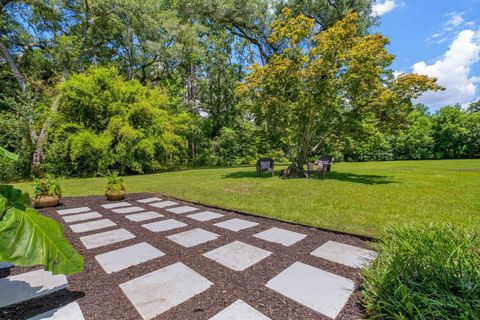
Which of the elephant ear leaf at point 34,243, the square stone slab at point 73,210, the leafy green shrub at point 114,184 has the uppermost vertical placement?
the elephant ear leaf at point 34,243

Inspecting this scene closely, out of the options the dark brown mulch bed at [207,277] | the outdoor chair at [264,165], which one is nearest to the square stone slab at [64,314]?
the dark brown mulch bed at [207,277]

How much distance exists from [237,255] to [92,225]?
98.8 inches

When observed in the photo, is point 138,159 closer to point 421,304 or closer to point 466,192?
point 421,304

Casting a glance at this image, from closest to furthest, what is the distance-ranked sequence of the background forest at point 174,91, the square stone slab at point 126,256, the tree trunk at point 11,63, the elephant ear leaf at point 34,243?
the elephant ear leaf at point 34,243 → the square stone slab at point 126,256 → the background forest at point 174,91 → the tree trunk at point 11,63

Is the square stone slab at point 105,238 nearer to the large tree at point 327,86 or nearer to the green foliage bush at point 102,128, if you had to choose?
the large tree at point 327,86

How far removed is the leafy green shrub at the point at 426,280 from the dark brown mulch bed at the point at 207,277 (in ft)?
0.65

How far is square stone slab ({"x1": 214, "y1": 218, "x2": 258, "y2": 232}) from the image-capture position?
324 centimetres

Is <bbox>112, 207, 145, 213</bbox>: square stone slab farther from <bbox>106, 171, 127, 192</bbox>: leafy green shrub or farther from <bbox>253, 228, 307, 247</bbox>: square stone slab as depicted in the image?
<bbox>253, 228, 307, 247</bbox>: square stone slab

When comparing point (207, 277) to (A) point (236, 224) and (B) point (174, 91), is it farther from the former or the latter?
(B) point (174, 91)

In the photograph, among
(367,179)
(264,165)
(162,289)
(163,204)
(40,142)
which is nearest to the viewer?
(162,289)

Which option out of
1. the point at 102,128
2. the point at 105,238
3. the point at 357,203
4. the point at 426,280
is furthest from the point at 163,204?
the point at 102,128

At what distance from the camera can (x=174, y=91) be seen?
17.0 metres

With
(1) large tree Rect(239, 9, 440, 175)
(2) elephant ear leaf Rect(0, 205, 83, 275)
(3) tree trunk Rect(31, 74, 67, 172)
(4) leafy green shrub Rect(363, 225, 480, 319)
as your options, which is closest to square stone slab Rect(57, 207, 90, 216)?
(2) elephant ear leaf Rect(0, 205, 83, 275)

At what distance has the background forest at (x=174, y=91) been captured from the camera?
8469mm
